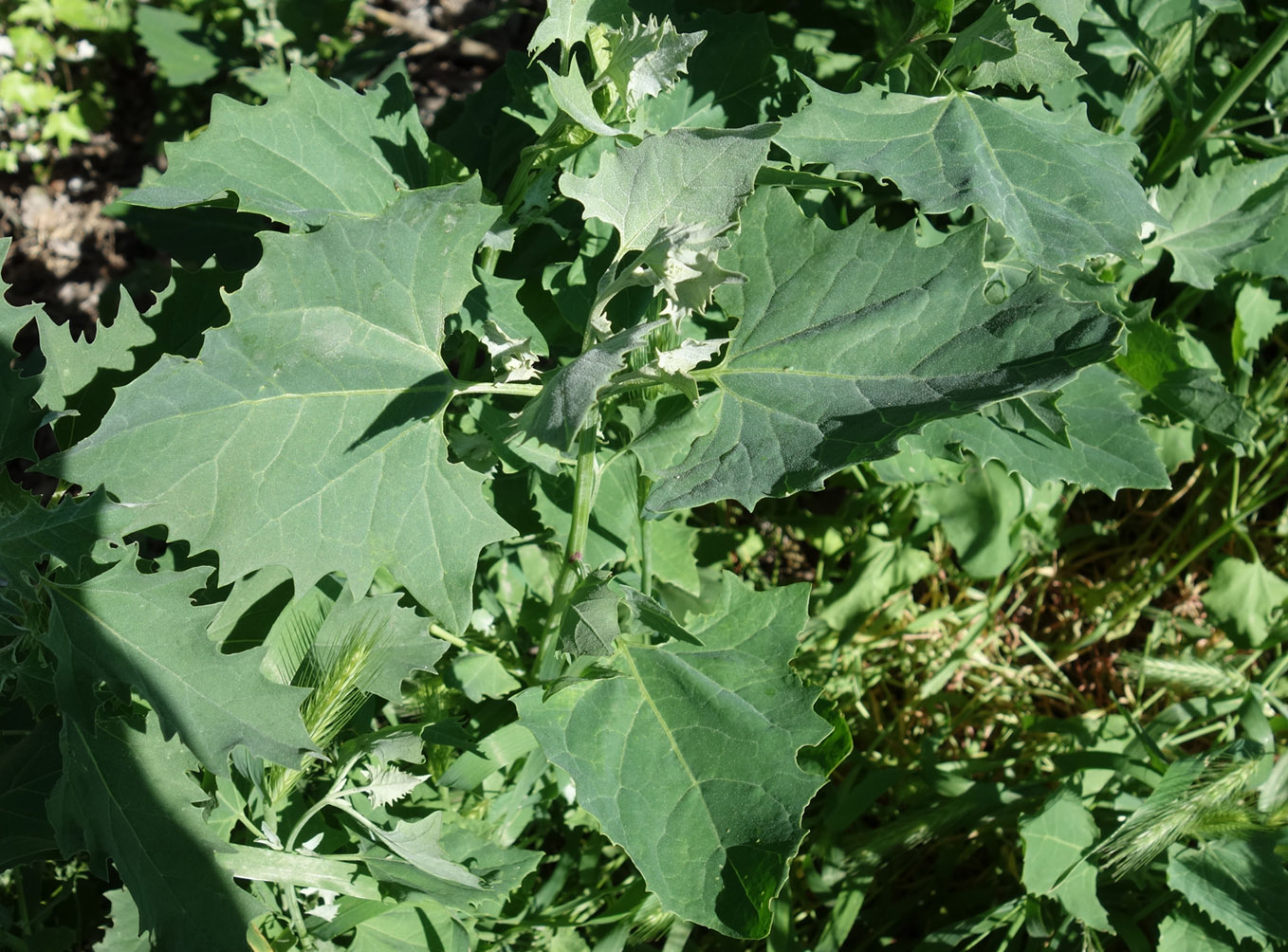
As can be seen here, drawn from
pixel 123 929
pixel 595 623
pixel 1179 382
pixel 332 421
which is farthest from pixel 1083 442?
pixel 123 929

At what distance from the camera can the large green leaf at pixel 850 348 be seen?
1.27m

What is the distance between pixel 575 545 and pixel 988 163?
93 centimetres

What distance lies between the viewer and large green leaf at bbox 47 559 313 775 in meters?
1.28

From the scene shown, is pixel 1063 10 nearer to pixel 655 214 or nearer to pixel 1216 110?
pixel 1216 110

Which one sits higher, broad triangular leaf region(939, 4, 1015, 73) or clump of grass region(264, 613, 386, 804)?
broad triangular leaf region(939, 4, 1015, 73)

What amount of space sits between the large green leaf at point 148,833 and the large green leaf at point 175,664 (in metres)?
0.09

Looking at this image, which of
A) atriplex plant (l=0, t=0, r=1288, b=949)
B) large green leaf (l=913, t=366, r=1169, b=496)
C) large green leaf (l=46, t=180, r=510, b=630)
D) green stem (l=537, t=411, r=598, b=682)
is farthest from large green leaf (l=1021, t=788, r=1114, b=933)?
large green leaf (l=46, t=180, r=510, b=630)

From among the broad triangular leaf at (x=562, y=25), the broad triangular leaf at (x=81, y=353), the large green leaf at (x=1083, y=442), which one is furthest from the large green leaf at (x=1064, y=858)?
the broad triangular leaf at (x=81, y=353)

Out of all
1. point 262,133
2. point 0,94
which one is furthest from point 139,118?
point 262,133

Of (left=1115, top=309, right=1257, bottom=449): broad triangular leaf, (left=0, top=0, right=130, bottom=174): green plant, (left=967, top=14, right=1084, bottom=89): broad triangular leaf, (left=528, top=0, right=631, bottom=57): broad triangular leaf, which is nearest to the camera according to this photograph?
(left=528, top=0, right=631, bottom=57): broad triangular leaf

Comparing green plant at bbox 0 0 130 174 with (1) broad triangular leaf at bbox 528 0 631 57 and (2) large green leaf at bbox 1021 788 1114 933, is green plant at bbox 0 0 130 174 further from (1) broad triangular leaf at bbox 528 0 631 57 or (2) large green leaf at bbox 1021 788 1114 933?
(2) large green leaf at bbox 1021 788 1114 933

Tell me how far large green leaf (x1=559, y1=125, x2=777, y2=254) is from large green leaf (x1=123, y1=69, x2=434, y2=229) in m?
0.49

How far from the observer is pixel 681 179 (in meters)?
1.35

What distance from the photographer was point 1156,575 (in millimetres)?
2582
